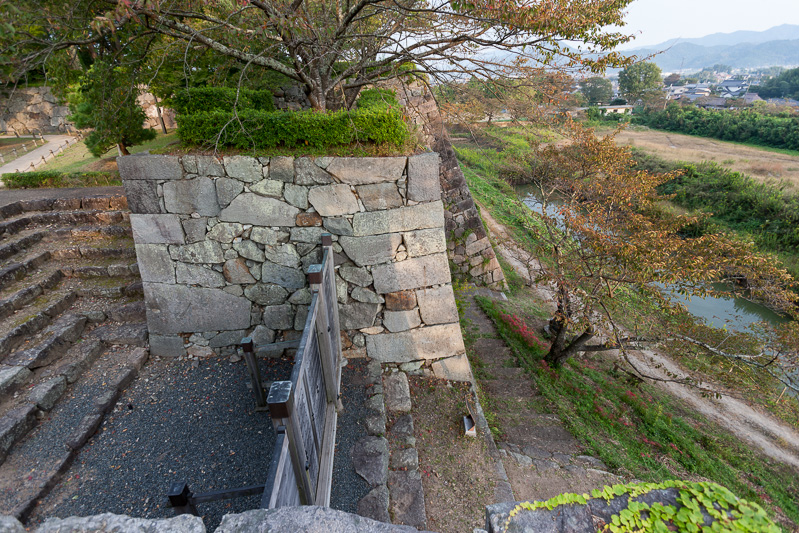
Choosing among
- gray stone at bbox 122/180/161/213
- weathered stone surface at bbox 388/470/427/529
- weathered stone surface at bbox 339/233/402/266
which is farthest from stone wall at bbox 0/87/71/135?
weathered stone surface at bbox 388/470/427/529

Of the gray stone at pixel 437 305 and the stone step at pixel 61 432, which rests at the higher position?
the gray stone at pixel 437 305

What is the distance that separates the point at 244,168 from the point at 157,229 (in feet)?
4.07

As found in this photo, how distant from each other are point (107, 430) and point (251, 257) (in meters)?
2.15

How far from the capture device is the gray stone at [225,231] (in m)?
4.05

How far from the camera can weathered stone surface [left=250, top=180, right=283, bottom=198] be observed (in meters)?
3.87

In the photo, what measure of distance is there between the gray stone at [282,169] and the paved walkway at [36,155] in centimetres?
866

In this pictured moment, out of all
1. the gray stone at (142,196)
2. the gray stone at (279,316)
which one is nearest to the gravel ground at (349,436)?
the gray stone at (279,316)

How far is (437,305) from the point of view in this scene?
4.42 m

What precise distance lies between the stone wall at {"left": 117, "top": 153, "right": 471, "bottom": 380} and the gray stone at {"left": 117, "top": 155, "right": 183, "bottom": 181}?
1cm

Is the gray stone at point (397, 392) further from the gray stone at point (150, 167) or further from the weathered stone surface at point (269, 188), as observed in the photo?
the gray stone at point (150, 167)

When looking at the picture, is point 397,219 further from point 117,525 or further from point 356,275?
point 117,525

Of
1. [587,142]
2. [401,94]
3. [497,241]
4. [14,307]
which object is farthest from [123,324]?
[497,241]

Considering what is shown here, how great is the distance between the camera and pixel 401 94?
10.8m

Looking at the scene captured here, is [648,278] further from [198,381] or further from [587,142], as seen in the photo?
[198,381]
